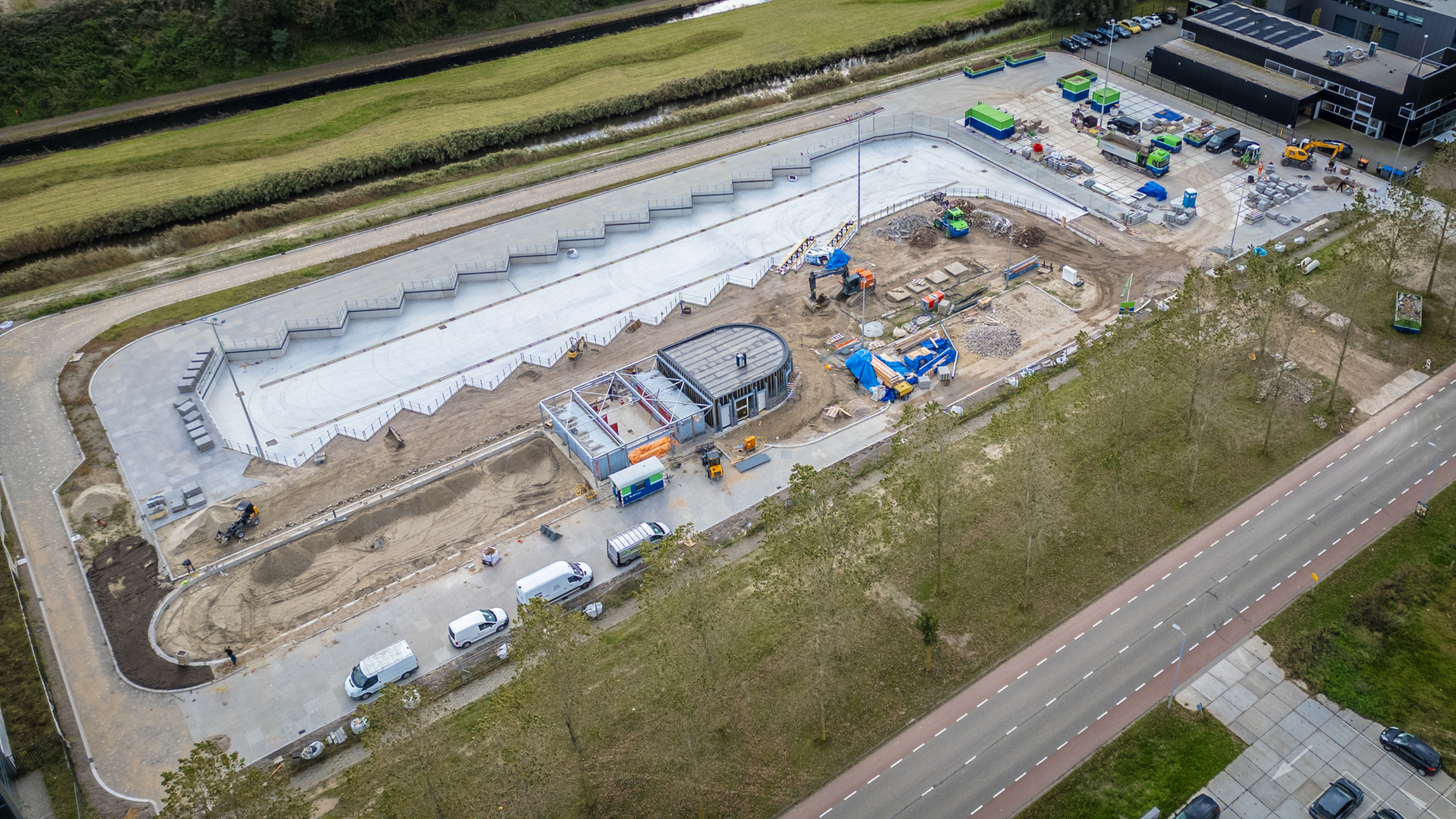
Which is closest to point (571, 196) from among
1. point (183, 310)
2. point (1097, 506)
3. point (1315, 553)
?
point (183, 310)

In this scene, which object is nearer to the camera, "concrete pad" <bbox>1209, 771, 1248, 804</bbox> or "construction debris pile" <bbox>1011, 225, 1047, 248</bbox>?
"concrete pad" <bbox>1209, 771, 1248, 804</bbox>

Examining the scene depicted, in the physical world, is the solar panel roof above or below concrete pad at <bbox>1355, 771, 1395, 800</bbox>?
above

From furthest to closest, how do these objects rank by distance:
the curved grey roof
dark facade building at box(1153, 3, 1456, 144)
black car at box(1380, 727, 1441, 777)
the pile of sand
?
dark facade building at box(1153, 3, 1456, 144) → the curved grey roof → the pile of sand → black car at box(1380, 727, 1441, 777)

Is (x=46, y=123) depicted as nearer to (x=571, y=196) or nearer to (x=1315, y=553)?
(x=571, y=196)

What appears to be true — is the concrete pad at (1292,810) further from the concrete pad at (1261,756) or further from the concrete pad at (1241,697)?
the concrete pad at (1241,697)

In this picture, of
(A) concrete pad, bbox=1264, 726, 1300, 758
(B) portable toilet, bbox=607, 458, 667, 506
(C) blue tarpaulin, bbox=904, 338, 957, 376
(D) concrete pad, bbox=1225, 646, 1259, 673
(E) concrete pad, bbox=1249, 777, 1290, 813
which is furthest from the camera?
(C) blue tarpaulin, bbox=904, 338, 957, 376

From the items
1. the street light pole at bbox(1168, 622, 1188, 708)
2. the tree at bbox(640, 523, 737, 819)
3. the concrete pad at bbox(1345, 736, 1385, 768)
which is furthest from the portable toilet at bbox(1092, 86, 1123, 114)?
the tree at bbox(640, 523, 737, 819)

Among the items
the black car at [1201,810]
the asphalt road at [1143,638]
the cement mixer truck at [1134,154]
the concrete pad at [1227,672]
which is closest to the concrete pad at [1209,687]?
the concrete pad at [1227,672]

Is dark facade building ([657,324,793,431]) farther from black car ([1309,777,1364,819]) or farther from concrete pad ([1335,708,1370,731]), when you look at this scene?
black car ([1309,777,1364,819])
